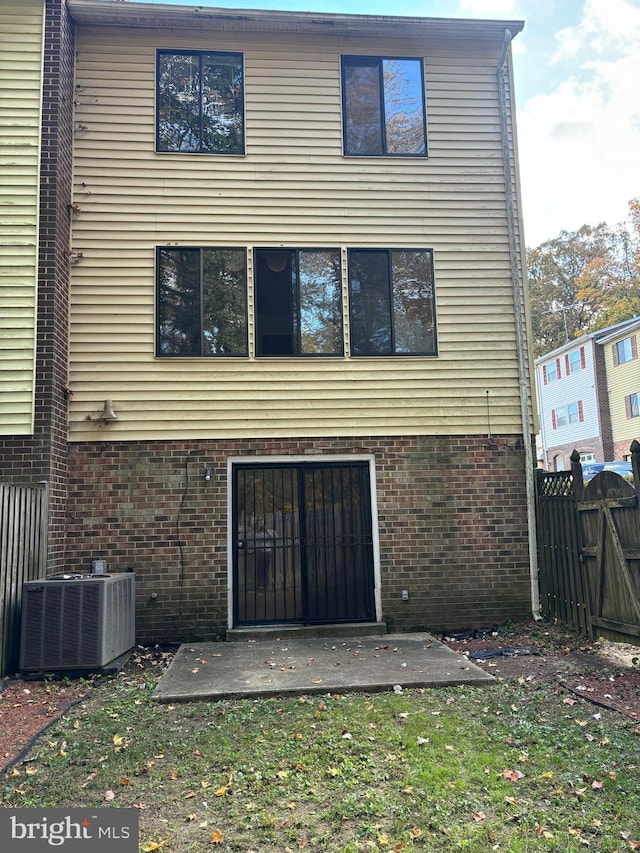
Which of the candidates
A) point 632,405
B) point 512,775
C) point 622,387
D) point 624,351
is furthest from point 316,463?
point 622,387

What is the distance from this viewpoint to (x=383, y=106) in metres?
9.41

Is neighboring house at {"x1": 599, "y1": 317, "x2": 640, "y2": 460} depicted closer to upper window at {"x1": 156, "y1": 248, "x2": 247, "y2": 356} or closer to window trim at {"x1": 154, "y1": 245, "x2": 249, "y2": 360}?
window trim at {"x1": 154, "y1": 245, "x2": 249, "y2": 360}

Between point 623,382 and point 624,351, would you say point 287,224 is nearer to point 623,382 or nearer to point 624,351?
point 624,351

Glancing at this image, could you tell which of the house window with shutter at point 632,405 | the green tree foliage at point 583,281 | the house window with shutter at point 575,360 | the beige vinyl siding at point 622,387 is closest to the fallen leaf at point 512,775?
the beige vinyl siding at point 622,387

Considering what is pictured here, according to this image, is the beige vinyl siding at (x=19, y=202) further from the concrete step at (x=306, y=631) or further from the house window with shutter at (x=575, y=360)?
the house window with shutter at (x=575, y=360)

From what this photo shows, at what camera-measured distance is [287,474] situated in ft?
28.0

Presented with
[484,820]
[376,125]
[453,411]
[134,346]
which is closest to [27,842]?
[484,820]

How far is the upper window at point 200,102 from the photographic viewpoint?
29.5ft

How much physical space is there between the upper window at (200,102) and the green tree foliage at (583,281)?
33329 mm

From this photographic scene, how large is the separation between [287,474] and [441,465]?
6.82 ft

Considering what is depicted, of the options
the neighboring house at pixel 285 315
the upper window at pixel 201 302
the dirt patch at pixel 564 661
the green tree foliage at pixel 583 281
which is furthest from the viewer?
the green tree foliage at pixel 583 281

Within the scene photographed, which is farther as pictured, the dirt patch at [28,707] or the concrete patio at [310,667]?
the concrete patio at [310,667]

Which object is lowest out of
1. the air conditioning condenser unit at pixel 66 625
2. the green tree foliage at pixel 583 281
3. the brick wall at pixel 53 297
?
the air conditioning condenser unit at pixel 66 625

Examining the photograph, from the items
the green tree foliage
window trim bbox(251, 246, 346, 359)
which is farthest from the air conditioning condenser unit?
the green tree foliage
